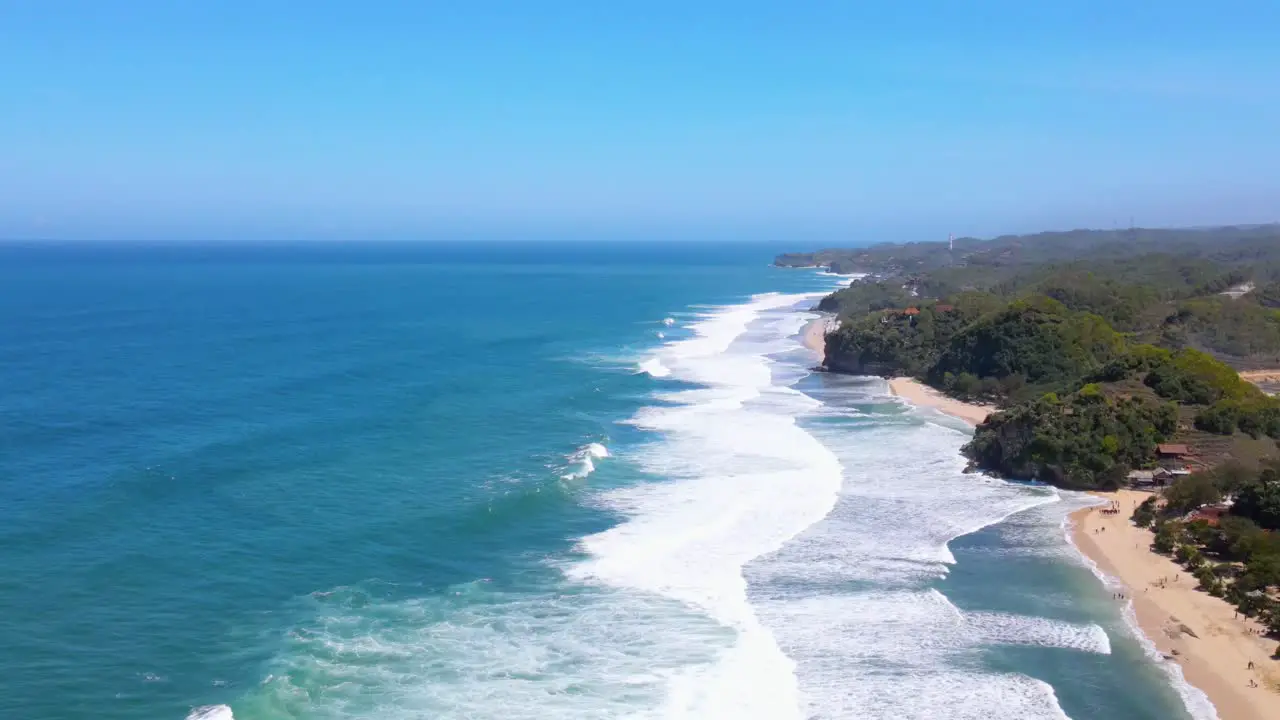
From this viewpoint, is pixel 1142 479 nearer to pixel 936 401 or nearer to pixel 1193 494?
pixel 1193 494

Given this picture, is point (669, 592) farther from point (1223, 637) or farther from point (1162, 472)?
point (1162, 472)

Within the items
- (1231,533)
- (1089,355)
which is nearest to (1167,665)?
(1231,533)

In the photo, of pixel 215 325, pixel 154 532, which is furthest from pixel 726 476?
pixel 215 325

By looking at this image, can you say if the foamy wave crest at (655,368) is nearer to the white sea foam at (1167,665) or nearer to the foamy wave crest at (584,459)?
the foamy wave crest at (584,459)

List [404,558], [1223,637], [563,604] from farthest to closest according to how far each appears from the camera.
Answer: [404,558] → [563,604] → [1223,637]

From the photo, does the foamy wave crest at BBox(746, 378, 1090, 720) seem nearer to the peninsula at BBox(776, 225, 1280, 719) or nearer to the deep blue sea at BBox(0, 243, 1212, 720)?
the deep blue sea at BBox(0, 243, 1212, 720)

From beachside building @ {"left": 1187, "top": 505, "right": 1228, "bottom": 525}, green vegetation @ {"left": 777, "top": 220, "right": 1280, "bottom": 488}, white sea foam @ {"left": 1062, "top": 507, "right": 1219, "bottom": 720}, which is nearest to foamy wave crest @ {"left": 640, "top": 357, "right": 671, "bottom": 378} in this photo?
green vegetation @ {"left": 777, "top": 220, "right": 1280, "bottom": 488}
